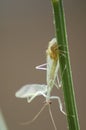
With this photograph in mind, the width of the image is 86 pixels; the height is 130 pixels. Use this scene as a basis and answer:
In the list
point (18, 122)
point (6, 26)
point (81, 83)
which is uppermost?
point (6, 26)

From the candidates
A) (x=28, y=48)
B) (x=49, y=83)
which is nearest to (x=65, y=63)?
(x=49, y=83)

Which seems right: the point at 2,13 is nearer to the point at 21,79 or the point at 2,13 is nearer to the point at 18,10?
the point at 18,10

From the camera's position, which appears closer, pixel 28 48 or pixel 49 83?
pixel 49 83

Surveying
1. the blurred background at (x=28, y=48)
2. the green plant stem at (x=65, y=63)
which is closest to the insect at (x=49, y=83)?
the green plant stem at (x=65, y=63)

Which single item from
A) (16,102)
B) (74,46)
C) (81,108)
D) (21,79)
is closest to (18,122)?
(16,102)

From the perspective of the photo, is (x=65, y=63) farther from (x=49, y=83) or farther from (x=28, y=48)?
(x=28, y=48)

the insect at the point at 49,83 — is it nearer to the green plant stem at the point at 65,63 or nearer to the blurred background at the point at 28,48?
the green plant stem at the point at 65,63

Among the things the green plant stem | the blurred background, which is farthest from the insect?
the blurred background

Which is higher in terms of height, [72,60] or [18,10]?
[18,10]
